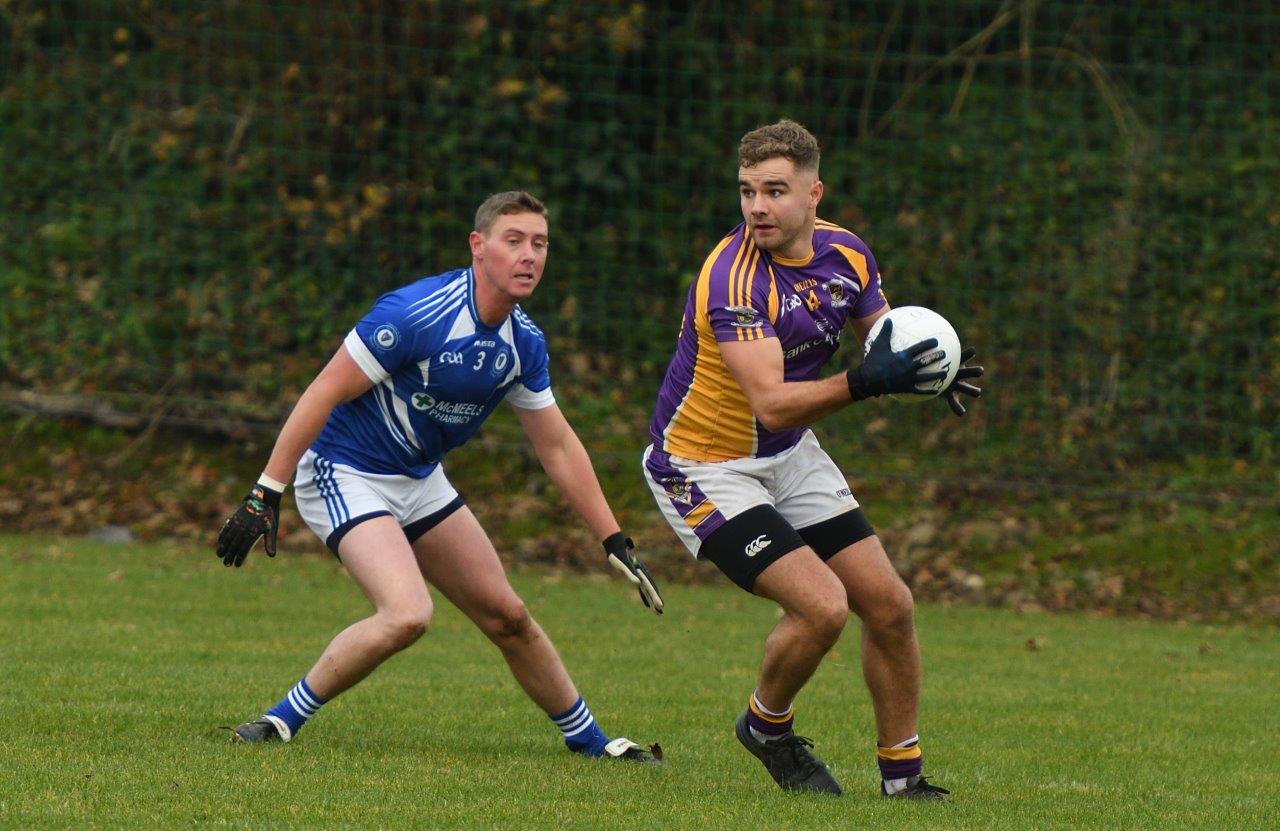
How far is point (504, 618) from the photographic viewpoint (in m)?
6.84

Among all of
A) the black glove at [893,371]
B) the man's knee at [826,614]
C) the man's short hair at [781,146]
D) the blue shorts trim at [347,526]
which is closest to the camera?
the black glove at [893,371]

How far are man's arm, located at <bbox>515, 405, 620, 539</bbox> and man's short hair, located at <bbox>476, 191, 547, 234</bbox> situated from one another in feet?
2.54

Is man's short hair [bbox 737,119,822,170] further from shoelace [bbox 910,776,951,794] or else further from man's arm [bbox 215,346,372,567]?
shoelace [bbox 910,776,951,794]

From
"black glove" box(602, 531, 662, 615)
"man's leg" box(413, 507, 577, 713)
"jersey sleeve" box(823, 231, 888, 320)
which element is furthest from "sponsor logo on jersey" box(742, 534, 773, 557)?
"man's leg" box(413, 507, 577, 713)

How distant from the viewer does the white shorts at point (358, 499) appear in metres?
6.70

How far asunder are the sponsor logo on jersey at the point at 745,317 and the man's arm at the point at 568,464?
108cm

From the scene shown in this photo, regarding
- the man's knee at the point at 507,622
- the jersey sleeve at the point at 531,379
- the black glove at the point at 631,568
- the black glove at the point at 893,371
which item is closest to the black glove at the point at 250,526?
the man's knee at the point at 507,622

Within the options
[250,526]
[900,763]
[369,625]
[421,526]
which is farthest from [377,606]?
[900,763]

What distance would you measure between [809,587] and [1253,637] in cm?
646

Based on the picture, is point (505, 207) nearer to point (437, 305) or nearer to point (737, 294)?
point (437, 305)

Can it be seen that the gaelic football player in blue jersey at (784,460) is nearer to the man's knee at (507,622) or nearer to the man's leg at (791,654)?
the man's leg at (791,654)

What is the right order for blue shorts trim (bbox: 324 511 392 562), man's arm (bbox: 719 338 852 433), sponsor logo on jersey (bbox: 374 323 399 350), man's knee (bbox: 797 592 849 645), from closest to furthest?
man's arm (bbox: 719 338 852 433) < man's knee (bbox: 797 592 849 645) < sponsor logo on jersey (bbox: 374 323 399 350) < blue shorts trim (bbox: 324 511 392 562)

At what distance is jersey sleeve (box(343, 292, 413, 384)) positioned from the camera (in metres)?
6.53

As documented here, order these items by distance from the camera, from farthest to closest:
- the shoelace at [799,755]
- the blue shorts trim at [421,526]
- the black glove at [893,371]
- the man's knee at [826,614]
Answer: the blue shorts trim at [421,526] < the shoelace at [799,755] < the man's knee at [826,614] < the black glove at [893,371]
